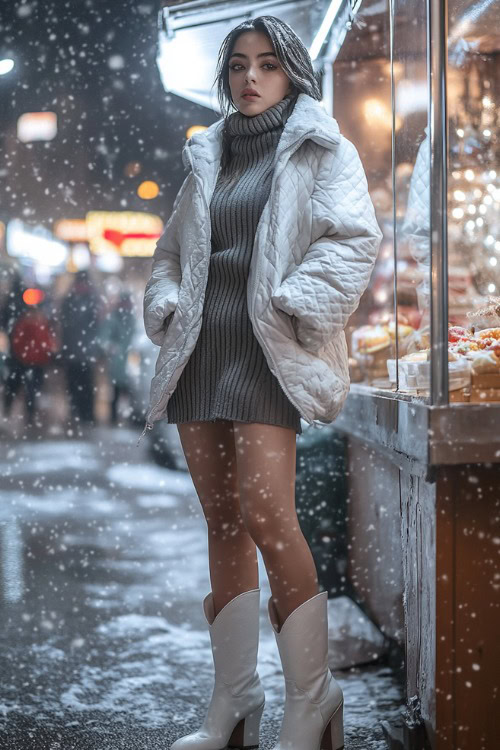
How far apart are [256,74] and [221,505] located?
40.3 inches

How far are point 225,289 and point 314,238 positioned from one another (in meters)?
0.24

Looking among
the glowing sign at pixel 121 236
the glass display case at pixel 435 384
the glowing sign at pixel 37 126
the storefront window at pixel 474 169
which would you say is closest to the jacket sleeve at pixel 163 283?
the glass display case at pixel 435 384

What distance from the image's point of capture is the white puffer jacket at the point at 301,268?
5.64 feet

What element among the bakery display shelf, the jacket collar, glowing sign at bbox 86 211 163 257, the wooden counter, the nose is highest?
glowing sign at bbox 86 211 163 257

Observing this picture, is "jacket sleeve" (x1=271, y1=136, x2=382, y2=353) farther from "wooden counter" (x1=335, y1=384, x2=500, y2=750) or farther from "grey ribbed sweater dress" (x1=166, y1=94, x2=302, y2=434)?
"wooden counter" (x1=335, y1=384, x2=500, y2=750)

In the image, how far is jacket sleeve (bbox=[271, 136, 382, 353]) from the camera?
1.69m

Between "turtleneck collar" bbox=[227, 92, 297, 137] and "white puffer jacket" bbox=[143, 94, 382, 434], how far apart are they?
0.13 feet

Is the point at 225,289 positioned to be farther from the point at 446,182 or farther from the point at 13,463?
the point at 13,463

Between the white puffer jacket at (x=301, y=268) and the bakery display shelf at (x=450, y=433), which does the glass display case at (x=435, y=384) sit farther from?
the white puffer jacket at (x=301, y=268)

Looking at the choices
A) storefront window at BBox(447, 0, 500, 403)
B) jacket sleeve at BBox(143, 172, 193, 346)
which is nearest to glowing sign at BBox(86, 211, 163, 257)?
storefront window at BBox(447, 0, 500, 403)

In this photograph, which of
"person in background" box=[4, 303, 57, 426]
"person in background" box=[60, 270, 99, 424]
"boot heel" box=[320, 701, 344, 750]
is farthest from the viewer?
"person in background" box=[60, 270, 99, 424]

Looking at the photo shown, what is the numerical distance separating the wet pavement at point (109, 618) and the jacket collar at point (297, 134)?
1.43m

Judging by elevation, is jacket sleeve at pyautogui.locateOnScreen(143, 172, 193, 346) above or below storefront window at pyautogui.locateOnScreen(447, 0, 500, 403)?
below

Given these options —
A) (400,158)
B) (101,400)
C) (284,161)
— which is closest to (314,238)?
(284,161)
